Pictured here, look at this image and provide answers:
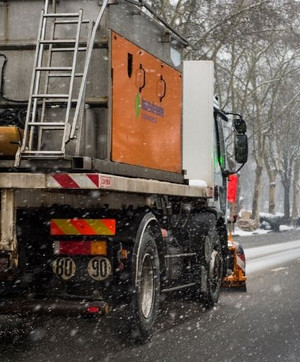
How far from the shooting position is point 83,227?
25.4ft

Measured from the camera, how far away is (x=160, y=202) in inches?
349

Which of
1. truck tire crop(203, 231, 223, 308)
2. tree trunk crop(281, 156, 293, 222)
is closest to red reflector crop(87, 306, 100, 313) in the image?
truck tire crop(203, 231, 223, 308)

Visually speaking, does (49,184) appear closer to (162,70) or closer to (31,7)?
(31,7)

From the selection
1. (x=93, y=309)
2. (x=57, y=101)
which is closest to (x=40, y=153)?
(x=57, y=101)

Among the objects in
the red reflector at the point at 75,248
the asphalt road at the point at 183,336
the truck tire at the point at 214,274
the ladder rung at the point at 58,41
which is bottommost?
the asphalt road at the point at 183,336

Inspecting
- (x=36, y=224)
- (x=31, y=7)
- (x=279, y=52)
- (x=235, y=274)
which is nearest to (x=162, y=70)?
(x=31, y=7)

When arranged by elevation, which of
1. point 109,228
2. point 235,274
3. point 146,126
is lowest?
point 235,274

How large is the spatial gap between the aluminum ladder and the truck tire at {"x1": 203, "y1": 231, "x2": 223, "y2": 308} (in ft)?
13.1

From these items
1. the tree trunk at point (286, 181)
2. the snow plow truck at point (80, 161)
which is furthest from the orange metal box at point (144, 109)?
the tree trunk at point (286, 181)

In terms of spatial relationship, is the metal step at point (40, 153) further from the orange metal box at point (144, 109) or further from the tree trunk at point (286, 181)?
the tree trunk at point (286, 181)

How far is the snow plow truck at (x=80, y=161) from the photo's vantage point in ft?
23.1

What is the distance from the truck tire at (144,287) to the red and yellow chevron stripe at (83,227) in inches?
16.5

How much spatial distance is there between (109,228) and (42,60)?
1.58 meters

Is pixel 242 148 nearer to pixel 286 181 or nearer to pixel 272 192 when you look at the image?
pixel 272 192
